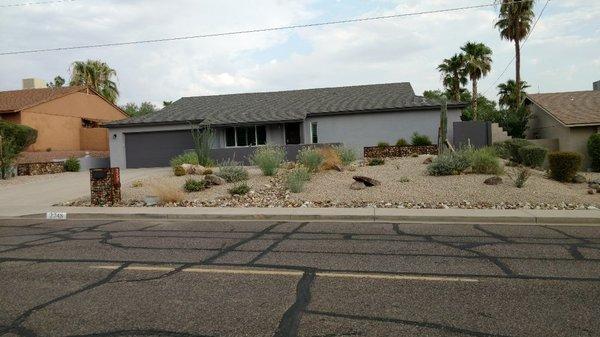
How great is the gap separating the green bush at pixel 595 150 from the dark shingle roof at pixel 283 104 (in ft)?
22.0

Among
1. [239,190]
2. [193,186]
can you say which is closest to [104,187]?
[193,186]

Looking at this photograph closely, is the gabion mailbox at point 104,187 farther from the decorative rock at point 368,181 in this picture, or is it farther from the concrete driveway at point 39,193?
the decorative rock at point 368,181

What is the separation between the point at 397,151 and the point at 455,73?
23289 millimetres

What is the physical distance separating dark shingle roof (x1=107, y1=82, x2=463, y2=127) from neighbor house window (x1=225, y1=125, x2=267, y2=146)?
34.3 inches

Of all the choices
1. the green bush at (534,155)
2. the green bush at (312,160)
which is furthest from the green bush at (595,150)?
the green bush at (312,160)

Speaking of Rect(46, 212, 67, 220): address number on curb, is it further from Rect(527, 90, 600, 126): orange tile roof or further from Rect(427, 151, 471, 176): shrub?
Rect(527, 90, 600, 126): orange tile roof

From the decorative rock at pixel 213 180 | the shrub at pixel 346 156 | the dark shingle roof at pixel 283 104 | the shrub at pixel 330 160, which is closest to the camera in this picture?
the decorative rock at pixel 213 180

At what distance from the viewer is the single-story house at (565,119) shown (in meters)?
26.7

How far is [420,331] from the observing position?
4355 mm

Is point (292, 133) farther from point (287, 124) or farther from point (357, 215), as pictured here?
point (357, 215)

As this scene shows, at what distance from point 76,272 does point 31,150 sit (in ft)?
84.9

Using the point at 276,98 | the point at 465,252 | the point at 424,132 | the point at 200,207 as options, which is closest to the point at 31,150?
the point at 276,98

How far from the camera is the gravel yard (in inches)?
515

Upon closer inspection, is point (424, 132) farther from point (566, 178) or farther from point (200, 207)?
point (200, 207)
